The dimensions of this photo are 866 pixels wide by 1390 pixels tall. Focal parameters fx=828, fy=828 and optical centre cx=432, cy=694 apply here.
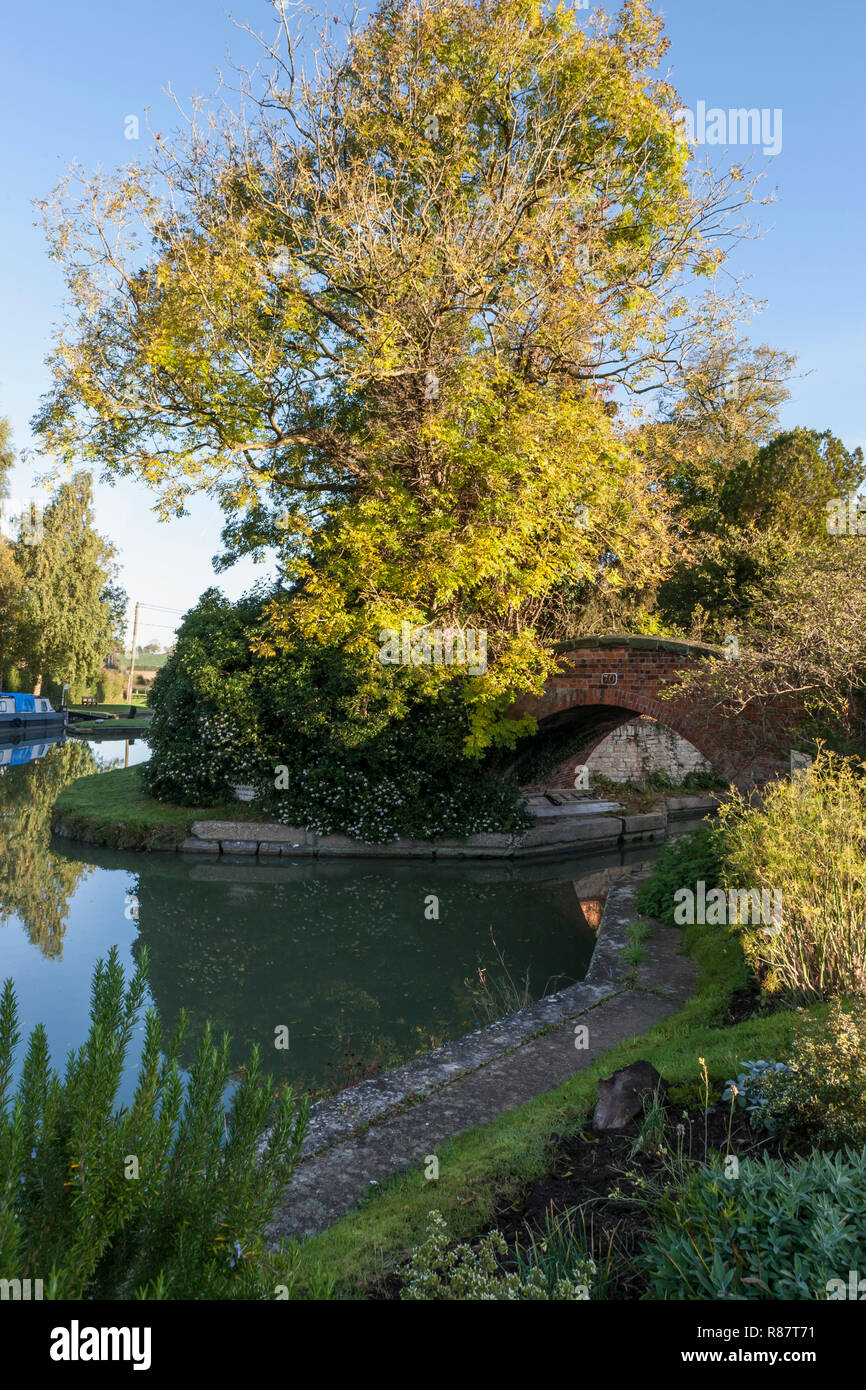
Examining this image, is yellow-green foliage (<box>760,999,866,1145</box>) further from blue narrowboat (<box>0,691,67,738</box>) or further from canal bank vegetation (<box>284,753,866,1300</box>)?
blue narrowboat (<box>0,691,67,738</box>)

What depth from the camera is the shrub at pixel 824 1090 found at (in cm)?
332

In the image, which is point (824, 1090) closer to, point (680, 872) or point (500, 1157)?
point (500, 1157)

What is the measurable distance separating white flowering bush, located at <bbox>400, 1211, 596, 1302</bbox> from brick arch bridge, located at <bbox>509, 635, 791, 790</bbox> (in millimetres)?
8488

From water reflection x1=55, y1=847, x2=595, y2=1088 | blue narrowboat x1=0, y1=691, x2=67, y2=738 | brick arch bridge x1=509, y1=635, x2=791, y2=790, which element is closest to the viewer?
water reflection x1=55, y1=847, x2=595, y2=1088

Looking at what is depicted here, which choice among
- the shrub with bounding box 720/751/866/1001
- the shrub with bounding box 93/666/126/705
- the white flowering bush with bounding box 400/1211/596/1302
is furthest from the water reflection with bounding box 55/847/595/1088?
the shrub with bounding box 93/666/126/705

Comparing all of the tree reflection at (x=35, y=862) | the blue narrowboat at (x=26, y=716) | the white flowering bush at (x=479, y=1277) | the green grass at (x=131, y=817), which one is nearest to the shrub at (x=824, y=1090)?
the white flowering bush at (x=479, y=1277)

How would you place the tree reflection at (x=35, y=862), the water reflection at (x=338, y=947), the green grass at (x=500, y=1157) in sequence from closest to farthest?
the green grass at (x=500, y=1157) → the water reflection at (x=338, y=947) → the tree reflection at (x=35, y=862)

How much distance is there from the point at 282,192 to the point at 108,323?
376 cm

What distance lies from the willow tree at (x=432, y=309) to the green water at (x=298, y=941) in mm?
3291

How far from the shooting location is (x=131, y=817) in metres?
15.2

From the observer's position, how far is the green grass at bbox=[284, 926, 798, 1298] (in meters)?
3.27

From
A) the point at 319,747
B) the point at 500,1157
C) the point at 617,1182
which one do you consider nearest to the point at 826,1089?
the point at 617,1182

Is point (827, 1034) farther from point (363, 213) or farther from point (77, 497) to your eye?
point (77, 497)

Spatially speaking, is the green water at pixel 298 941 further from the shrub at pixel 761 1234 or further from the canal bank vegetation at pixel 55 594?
the canal bank vegetation at pixel 55 594
